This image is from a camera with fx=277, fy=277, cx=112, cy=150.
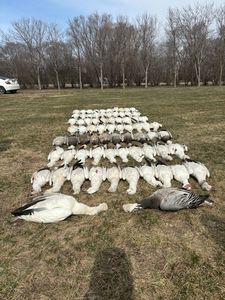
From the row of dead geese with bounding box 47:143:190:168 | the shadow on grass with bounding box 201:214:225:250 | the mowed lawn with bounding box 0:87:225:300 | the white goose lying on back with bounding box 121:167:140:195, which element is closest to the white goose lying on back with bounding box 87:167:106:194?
the mowed lawn with bounding box 0:87:225:300

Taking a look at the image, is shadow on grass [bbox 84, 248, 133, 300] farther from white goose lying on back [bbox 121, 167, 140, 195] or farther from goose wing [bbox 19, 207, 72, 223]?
white goose lying on back [bbox 121, 167, 140, 195]

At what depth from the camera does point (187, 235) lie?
3096 millimetres

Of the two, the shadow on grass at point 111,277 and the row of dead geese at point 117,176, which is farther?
the row of dead geese at point 117,176

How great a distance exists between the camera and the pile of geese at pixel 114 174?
348 cm

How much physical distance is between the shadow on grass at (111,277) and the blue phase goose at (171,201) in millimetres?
825

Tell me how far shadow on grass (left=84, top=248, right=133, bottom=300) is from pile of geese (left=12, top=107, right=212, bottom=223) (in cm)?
82

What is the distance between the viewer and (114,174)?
14.4 ft

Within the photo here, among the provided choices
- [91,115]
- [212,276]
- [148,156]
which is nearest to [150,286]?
[212,276]

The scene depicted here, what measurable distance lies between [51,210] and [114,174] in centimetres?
131

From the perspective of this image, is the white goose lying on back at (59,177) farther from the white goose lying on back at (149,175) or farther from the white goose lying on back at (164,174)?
the white goose lying on back at (164,174)

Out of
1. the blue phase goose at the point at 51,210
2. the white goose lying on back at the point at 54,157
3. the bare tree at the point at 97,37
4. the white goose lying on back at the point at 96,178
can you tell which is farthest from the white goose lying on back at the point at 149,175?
the bare tree at the point at 97,37

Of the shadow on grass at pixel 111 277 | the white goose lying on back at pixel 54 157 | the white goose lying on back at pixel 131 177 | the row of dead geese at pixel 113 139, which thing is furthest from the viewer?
the row of dead geese at pixel 113 139

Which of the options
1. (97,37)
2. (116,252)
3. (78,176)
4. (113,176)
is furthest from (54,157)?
(97,37)

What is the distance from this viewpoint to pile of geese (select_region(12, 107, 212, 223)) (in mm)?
3480
